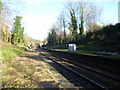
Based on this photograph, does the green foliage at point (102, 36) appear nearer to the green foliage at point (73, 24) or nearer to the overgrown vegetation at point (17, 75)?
the green foliage at point (73, 24)

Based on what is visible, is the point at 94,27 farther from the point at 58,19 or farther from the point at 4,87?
the point at 4,87

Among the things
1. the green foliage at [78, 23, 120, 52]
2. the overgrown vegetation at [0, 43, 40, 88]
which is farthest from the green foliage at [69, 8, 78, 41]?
the overgrown vegetation at [0, 43, 40, 88]

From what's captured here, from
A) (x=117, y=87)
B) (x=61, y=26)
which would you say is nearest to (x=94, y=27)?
(x=61, y=26)

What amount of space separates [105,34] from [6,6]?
32.4 meters

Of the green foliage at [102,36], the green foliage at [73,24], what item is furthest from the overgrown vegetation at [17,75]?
the green foliage at [73,24]

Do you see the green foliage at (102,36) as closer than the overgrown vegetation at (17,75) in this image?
No

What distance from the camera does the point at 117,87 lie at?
7.07 m

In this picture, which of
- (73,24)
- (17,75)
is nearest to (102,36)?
(73,24)

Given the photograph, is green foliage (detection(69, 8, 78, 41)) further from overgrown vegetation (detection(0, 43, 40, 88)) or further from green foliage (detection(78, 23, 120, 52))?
overgrown vegetation (detection(0, 43, 40, 88))

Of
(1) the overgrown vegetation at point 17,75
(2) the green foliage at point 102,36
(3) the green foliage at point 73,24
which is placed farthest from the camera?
(3) the green foliage at point 73,24

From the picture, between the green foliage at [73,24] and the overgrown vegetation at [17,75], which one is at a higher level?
the green foliage at [73,24]

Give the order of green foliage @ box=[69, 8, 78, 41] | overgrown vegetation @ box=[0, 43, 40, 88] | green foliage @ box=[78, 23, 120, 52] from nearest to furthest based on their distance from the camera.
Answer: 1. overgrown vegetation @ box=[0, 43, 40, 88]
2. green foliage @ box=[78, 23, 120, 52]
3. green foliage @ box=[69, 8, 78, 41]

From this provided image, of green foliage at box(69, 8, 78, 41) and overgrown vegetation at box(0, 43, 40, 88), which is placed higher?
green foliage at box(69, 8, 78, 41)

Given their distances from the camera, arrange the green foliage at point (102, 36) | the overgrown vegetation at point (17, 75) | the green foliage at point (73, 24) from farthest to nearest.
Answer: the green foliage at point (73, 24) → the green foliage at point (102, 36) → the overgrown vegetation at point (17, 75)
